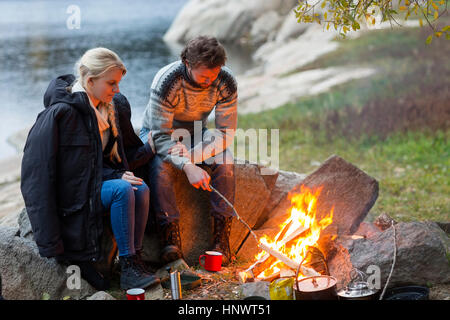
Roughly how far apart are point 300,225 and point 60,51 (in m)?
19.9

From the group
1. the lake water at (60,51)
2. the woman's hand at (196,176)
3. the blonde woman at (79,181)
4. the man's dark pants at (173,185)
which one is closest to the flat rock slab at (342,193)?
the man's dark pants at (173,185)

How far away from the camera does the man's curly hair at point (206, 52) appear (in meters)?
4.13

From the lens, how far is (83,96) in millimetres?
3828

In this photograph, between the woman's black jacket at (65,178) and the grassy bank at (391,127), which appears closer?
the woman's black jacket at (65,178)

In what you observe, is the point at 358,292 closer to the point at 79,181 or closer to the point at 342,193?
the point at 342,193

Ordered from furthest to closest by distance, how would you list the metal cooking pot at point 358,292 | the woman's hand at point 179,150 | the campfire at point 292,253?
the woman's hand at point 179,150, the campfire at point 292,253, the metal cooking pot at point 358,292

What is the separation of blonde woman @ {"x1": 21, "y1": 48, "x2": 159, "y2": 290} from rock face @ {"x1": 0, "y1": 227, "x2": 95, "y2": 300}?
12 cm

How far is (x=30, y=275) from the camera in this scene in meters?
3.90

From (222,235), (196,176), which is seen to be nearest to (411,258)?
(222,235)

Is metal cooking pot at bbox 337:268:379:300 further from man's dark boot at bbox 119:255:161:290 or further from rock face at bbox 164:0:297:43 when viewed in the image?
rock face at bbox 164:0:297:43

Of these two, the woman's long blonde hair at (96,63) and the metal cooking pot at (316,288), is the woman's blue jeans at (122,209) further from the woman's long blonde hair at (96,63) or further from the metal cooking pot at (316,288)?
the metal cooking pot at (316,288)

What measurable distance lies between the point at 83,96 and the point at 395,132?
23.5 feet

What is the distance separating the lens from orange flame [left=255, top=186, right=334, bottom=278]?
4.31 metres

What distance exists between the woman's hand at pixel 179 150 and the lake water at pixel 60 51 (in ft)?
23.1
